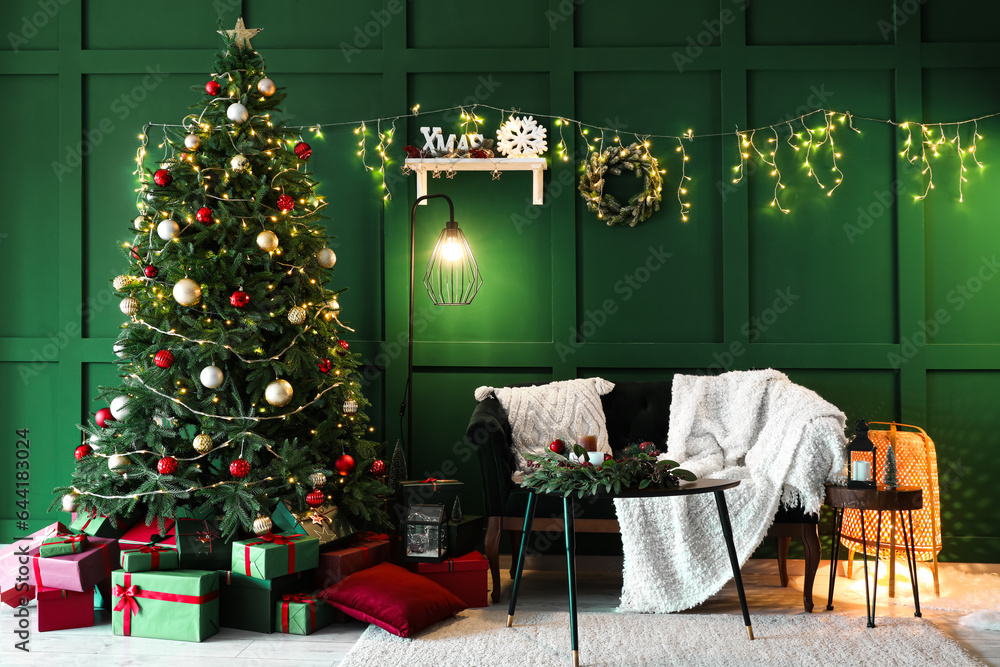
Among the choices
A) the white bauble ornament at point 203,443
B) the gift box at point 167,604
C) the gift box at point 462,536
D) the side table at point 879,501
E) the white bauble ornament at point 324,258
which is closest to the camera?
the gift box at point 167,604

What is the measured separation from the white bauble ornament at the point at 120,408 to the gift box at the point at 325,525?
2.35 ft

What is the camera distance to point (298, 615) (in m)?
2.63

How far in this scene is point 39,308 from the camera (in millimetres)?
3859

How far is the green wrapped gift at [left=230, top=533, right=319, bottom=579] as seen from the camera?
8.56 feet

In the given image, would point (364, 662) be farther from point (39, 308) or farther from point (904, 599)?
point (39, 308)

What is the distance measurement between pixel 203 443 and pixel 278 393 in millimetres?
318

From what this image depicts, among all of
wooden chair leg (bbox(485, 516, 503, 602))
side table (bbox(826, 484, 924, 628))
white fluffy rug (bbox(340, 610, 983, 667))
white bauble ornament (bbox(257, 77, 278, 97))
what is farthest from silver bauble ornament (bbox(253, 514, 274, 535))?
side table (bbox(826, 484, 924, 628))

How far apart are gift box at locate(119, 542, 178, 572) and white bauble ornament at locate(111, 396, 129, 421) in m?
0.49

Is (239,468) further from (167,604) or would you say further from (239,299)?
(239,299)

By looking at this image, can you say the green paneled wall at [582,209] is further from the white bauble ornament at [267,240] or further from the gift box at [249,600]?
the gift box at [249,600]

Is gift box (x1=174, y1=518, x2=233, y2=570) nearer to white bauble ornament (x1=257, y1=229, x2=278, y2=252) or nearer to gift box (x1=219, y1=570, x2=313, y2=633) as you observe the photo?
gift box (x1=219, y1=570, x2=313, y2=633)

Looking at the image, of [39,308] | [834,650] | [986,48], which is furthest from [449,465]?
[986,48]

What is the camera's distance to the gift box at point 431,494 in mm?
3031

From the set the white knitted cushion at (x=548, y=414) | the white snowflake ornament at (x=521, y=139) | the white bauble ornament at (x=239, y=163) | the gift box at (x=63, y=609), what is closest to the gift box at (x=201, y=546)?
the gift box at (x=63, y=609)
